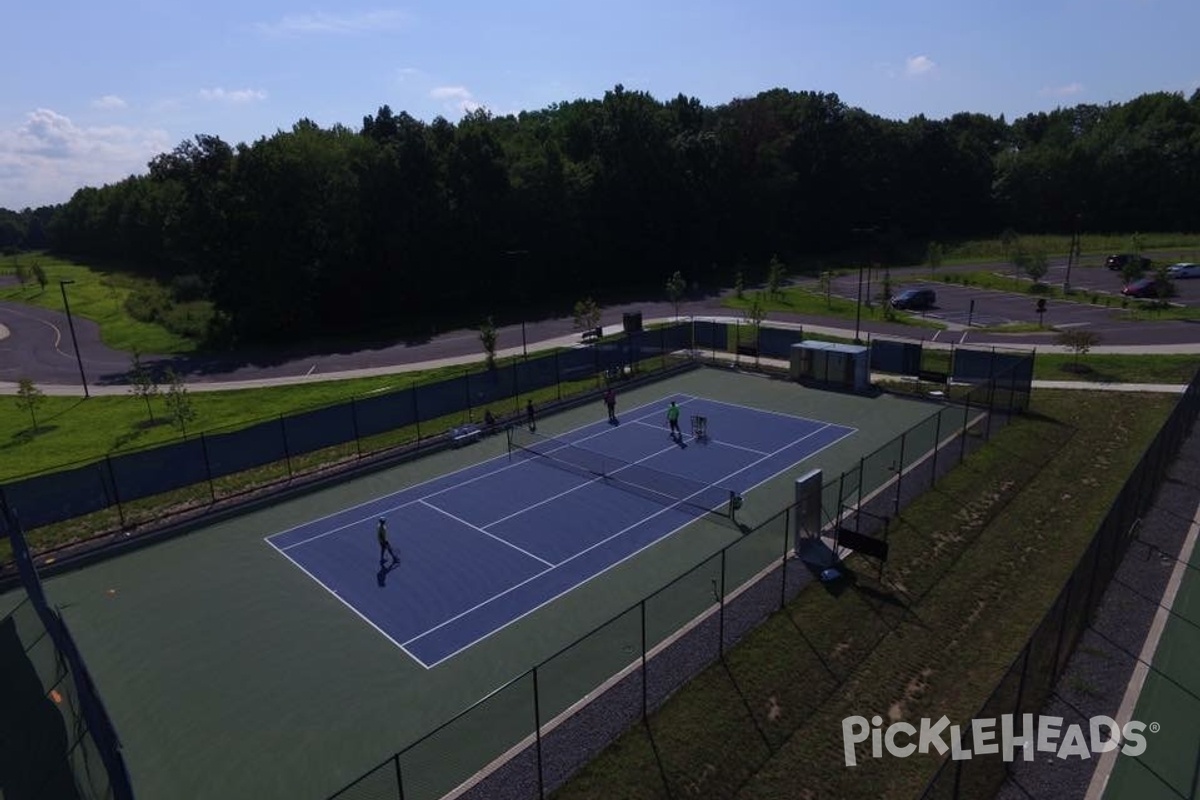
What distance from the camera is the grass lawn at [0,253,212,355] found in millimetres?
57656

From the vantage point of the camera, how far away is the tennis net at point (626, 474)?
23531 mm

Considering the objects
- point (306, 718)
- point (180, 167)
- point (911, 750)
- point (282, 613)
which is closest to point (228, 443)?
point (282, 613)

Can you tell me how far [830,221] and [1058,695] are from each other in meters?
85.8

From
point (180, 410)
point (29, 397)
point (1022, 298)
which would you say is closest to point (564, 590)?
point (180, 410)

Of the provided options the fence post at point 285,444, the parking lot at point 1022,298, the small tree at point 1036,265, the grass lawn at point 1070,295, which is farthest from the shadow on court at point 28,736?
the small tree at point 1036,265

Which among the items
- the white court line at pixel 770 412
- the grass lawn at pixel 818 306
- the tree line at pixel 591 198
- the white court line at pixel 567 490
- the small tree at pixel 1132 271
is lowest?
the white court line at pixel 567 490

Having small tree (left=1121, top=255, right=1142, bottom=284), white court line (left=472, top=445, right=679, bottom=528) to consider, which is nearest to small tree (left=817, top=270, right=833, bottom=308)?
small tree (left=1121, top=255, right=1142, bottom=284)

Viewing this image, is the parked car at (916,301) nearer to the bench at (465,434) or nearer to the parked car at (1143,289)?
the parked car at (1143,289)

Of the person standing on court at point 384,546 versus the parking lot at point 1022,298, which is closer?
the person standing on court at point 384,546

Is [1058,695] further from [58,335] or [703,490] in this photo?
[58,335]

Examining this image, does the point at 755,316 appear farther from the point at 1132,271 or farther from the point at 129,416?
the point at 129,416

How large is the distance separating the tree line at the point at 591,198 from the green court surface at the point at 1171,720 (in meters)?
28.7

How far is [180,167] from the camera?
5328cm

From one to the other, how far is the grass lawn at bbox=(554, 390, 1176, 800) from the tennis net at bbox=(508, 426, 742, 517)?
558 cm
